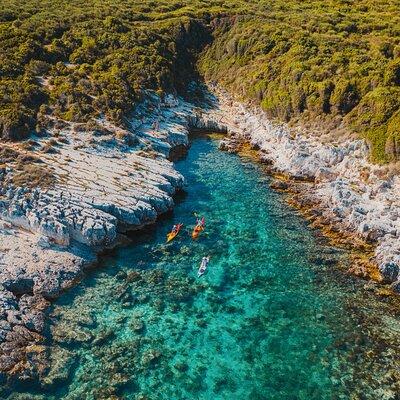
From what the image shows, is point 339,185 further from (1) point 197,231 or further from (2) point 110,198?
Result: (2) point 110,198

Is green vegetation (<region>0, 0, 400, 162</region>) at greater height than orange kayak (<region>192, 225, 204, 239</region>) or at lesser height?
greater

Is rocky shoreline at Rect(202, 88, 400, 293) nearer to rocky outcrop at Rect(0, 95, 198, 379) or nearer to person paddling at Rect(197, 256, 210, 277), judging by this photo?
person paddling at Rect(197, 256, 210, 277)

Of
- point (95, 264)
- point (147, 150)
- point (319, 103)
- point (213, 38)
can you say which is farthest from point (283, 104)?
point (95, 264)

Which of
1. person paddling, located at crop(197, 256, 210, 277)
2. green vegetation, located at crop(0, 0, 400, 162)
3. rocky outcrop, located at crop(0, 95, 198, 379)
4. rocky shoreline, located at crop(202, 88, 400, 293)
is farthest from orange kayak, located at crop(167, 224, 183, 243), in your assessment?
green vegetation, located at crop(0, 0, 400, 162)

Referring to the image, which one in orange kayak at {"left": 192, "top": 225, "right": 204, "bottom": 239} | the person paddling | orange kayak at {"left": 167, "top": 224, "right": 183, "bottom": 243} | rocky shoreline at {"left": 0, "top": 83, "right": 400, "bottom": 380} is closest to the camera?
rocky shoreline at {"left": 0, "top": 83, "right": 400, "bottom": 380}

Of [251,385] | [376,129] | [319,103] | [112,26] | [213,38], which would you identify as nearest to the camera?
[251,385]

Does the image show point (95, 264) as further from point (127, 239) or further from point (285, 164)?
point (285, 164)

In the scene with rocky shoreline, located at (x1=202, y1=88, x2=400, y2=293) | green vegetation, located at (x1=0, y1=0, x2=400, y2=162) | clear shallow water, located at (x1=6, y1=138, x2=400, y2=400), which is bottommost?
clear shallow water, located at (x1=6, y1=138, x2=400, y2=400)
